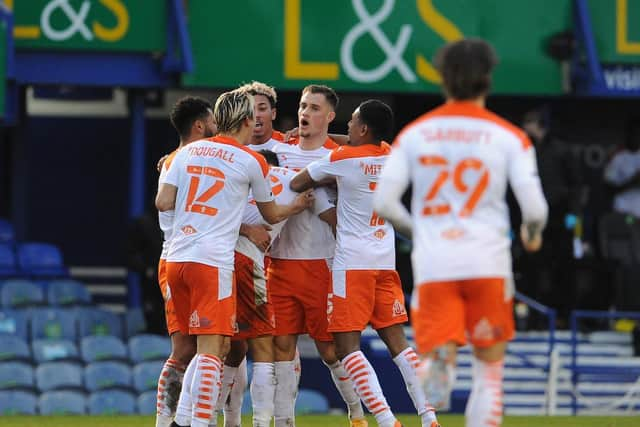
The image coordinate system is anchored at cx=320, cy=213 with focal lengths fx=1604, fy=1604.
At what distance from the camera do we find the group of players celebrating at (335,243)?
7.76 meters

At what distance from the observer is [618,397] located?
19.4 m

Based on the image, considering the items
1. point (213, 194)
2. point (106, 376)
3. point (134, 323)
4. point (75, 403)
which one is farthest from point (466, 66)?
point (134, 323)

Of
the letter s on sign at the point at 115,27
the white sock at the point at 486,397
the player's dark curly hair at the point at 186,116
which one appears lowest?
the white sock at the point at 486,397

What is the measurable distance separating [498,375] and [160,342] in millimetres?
10194

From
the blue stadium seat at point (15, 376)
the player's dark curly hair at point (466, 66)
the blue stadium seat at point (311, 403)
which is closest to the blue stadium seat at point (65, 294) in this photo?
the blue stadium seat at point (15, 376)

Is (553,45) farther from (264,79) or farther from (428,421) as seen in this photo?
(428,421)

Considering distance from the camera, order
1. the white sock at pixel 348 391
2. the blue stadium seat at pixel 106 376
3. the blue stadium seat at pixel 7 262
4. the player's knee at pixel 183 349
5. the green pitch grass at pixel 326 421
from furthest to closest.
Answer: the blue stadium seat at pixel 7 262, the blue stadium seat at pixel 106 376, the green pitch grass at pixel 326 421, the white sock at pixel 348 391, the player's knee at pixel 183 349

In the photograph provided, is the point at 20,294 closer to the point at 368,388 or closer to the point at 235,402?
the point at 235,402

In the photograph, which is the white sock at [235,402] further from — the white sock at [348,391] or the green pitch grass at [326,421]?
the green pitch grass at [326,421]

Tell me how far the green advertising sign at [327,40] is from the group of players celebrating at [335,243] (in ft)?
24.1

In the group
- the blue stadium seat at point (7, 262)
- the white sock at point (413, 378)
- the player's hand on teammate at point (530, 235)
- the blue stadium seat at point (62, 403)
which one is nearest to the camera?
the player's hand on teammate at point (530, 235)

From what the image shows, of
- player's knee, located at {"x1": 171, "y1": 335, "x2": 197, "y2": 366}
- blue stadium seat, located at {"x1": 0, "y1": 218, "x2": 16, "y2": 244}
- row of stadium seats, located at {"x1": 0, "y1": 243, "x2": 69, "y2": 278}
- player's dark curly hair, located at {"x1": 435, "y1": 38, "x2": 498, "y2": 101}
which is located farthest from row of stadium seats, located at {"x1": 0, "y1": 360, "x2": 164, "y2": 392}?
player's dark curly hair, located at {"x1": 435, "y1": 38, "x2": 498, "y2": 101}

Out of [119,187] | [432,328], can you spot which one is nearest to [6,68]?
[119,187]

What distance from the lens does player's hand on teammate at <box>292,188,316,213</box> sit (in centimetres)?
1043
